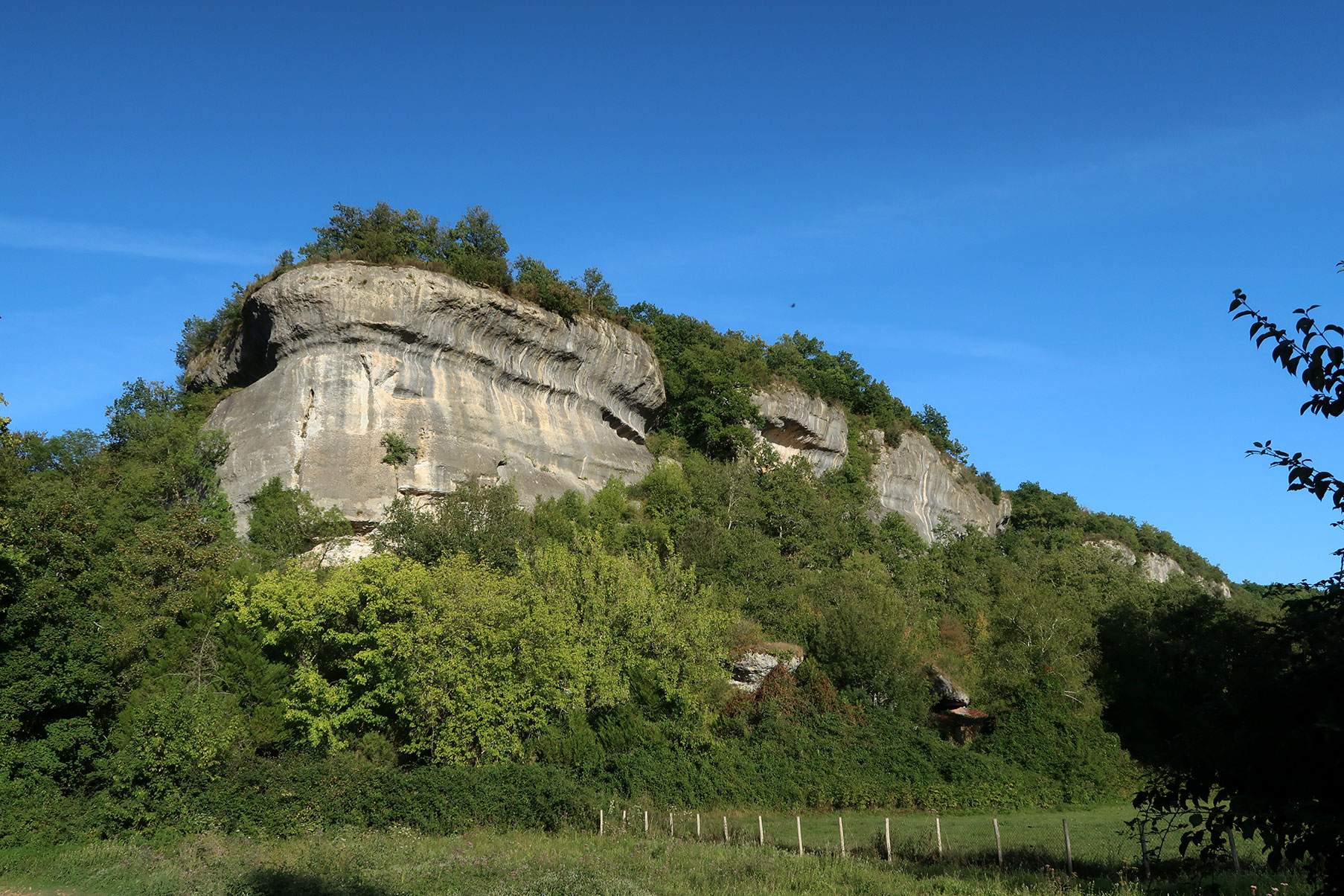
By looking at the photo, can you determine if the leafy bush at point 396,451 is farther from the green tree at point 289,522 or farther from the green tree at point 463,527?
the green tree at point 289,522

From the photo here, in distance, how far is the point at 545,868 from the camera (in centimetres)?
1830

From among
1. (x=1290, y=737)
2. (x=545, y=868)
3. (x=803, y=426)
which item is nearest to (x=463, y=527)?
(x=545, y=868)

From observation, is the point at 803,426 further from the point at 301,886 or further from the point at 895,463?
the point at 301,886

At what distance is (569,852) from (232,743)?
11183mm

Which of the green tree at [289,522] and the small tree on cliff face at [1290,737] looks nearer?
the small tree on cliff face at [1290,737]

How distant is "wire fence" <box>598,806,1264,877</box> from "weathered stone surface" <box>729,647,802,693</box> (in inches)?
238

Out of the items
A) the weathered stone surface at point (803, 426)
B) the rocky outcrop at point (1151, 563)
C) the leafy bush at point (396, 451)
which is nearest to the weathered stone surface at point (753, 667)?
the leafy bush at point (396, 451)

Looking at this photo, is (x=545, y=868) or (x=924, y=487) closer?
(x=545, y=868)

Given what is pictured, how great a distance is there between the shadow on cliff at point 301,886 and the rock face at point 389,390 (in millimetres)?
21515

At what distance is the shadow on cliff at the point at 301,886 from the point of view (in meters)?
16.5

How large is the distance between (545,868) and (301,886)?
14.8 feet

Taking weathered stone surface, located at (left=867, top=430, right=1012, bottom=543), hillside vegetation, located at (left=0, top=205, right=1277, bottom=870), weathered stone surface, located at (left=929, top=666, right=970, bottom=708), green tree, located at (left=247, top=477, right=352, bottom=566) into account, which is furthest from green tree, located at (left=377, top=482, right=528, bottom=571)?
weathered stone surface, located at (left=867, top=430, right=1012, bottom=543)

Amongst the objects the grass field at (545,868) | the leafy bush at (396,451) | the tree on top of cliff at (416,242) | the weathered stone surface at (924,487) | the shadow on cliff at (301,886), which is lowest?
the grass field at (545,868)

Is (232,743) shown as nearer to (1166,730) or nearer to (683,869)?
(683,869)
